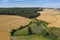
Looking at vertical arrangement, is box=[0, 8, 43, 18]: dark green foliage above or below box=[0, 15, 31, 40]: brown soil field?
above

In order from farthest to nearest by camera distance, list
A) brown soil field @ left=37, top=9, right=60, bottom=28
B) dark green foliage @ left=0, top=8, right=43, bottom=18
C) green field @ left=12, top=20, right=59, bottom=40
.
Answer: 1. dark green foliage @ left=0, top=8, right=43, bottom=18
2. brown soil field @ left=37, top=9, right=60, bottom=28
3. green field @ left=12, top=20, right=59, bottom=40

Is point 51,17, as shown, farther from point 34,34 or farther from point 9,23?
point 9,23

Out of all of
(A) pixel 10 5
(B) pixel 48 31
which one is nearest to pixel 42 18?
(B) pixel 48 31

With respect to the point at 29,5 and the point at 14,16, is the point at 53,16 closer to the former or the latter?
the point at 29,5

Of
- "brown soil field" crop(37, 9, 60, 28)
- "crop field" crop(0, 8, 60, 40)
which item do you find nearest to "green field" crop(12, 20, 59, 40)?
"crop field" crop(0, 8, 60, 40)

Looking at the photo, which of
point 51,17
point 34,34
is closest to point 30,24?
point 34,34

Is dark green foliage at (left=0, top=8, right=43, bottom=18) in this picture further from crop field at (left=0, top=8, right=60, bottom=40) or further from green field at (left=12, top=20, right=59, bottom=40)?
green field at (left=12, top=20, right=59, bottom=40)
